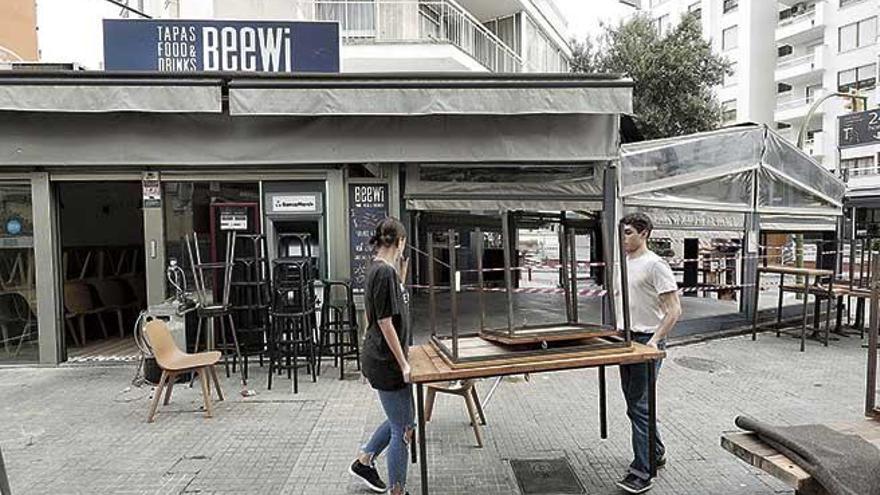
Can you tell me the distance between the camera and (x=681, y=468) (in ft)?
13.5

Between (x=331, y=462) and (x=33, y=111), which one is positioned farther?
(x=33, y=111)

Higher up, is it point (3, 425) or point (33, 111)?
point (33, 111)

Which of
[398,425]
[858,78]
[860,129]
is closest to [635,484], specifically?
[398,425]

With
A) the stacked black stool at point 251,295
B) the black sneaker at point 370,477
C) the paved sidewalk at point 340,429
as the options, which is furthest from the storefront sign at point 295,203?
the black sneaker at point 370,477

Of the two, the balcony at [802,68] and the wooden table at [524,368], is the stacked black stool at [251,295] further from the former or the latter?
the balcony at [802,68]

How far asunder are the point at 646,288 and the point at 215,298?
17.9 ft

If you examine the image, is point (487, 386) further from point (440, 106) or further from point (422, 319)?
point (422, 319)

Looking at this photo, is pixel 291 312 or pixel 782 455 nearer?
pixel 782 455

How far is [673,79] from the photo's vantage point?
16859 millimetres

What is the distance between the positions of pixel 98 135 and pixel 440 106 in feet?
13.1

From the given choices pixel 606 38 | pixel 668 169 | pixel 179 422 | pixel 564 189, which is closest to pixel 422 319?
pixel 564 189

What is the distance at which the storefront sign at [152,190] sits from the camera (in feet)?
23.1

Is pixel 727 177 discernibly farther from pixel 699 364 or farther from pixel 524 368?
pixel 524 368

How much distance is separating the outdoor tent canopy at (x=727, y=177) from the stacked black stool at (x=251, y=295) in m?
4.48
